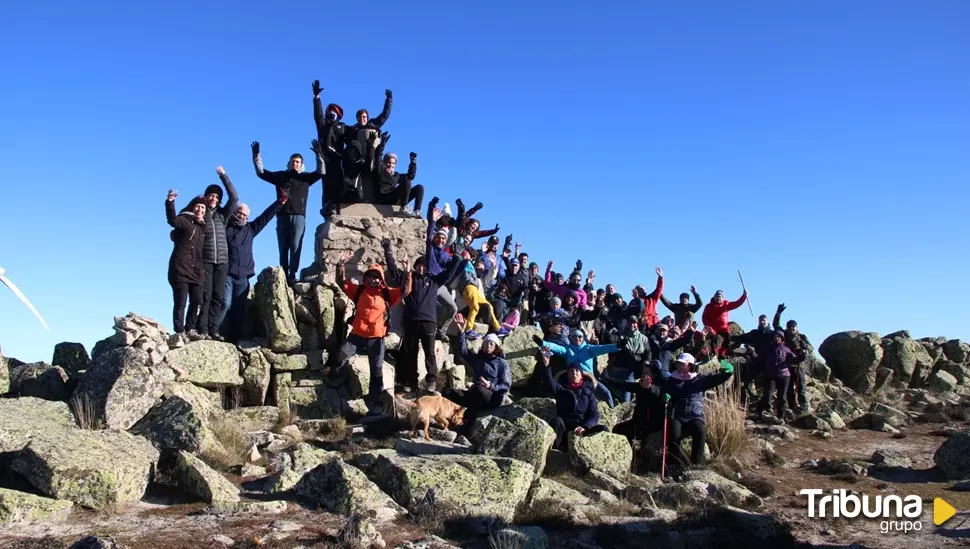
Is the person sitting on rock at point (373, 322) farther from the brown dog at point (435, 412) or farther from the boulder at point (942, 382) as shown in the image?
the boulder at point (942, 382)

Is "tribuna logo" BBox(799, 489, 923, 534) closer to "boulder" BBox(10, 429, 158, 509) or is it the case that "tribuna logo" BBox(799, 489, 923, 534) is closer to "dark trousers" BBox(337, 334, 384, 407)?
"dark trousers" BBox(337, 334, 384, 407)

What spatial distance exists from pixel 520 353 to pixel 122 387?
7372mm

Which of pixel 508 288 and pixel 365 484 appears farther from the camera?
pixel 508 288

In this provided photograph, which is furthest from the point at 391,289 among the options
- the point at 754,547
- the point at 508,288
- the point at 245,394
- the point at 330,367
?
the point at 754,547

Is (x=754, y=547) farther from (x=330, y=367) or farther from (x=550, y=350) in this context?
(x=330, y=367)

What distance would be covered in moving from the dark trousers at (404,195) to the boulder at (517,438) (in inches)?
256

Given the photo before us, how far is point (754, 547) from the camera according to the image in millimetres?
8258

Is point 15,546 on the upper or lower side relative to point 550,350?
lower

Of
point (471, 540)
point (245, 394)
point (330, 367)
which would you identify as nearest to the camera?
point (471, 540)

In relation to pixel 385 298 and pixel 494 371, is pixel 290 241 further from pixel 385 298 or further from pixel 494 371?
Answer: pixel 494 371

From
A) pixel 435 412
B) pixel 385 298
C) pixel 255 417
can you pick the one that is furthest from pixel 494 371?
pixel 255 417

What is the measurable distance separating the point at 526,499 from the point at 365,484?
6.21 feet

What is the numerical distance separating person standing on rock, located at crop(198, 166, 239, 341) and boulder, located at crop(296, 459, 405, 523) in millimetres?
4935

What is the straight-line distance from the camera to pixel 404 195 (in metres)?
16.0
